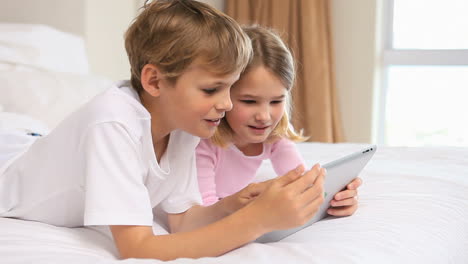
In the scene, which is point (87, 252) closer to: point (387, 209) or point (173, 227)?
point (173, 227)

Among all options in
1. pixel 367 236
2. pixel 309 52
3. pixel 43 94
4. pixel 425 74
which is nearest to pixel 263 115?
pixel 367 236

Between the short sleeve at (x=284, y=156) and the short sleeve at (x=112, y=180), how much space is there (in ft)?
2.23

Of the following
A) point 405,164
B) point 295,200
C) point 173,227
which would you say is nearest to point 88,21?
point 405,164

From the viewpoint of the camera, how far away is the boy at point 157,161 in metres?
0.99

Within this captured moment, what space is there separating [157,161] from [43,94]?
0.91 metres

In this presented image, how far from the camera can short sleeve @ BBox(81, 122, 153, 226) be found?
0.99m

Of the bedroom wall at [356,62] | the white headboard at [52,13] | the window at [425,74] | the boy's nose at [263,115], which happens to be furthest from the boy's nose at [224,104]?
the window at [425,74]

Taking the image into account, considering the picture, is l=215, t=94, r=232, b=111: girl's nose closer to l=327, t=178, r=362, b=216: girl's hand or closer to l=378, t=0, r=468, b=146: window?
l=327, t=178, r=362, b=216: girl's hand

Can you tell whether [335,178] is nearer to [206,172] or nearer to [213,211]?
[213,211]

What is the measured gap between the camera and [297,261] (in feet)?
3.10

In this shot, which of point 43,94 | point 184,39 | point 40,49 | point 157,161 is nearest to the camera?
point 184,39

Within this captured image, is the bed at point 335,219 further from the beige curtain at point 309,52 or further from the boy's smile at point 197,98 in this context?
the beige curtain at point 309,52

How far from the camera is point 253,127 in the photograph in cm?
152

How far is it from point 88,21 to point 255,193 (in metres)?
2.00
